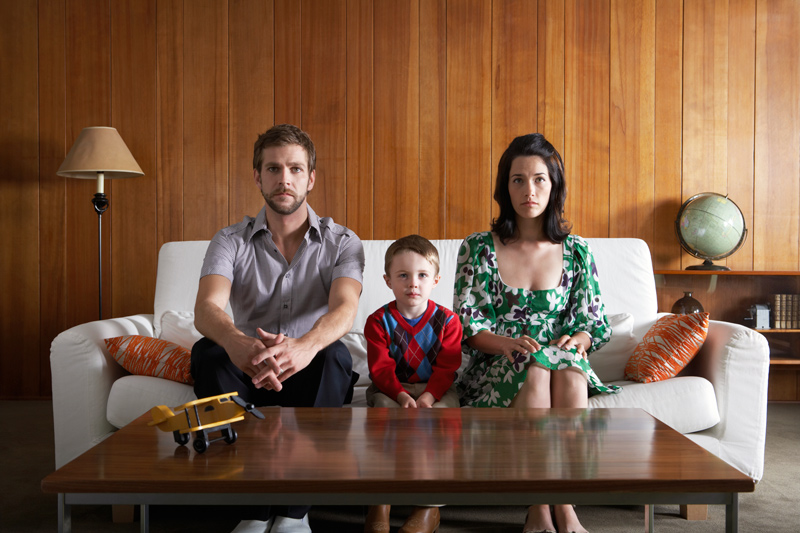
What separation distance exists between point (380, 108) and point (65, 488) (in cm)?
282

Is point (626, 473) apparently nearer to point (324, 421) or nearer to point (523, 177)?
point (324, 421)

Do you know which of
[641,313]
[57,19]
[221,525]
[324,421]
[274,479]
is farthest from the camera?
[57,19]

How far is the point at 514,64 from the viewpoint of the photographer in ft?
11.1

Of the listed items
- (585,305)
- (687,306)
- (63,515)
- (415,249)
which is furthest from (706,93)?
(63,515)

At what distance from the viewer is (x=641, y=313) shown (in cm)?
232

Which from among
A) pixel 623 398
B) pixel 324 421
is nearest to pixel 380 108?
pixel 623 398

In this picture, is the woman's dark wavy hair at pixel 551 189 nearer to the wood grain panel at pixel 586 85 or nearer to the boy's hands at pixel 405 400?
the boy's hands at pixel 405 400

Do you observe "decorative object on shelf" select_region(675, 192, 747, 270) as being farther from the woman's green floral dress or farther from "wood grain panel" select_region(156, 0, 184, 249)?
"wood grain panel" select_region(156, 0, 184, 249)

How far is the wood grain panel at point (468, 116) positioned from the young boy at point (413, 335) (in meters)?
1.60

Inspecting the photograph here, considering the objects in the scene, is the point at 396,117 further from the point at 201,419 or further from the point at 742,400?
the point at 201,419

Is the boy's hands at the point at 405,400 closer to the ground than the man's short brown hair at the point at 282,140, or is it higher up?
closer to the ground

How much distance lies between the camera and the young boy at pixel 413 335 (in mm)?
1756

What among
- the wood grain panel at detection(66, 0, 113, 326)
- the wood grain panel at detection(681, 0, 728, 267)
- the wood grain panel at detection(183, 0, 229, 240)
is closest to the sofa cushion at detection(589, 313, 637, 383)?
the wood grain panel at detection(681, 0, 728, 267)

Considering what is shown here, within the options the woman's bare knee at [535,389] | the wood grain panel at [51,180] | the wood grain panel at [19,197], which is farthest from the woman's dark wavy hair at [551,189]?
the wood grain panel at [19,197]
